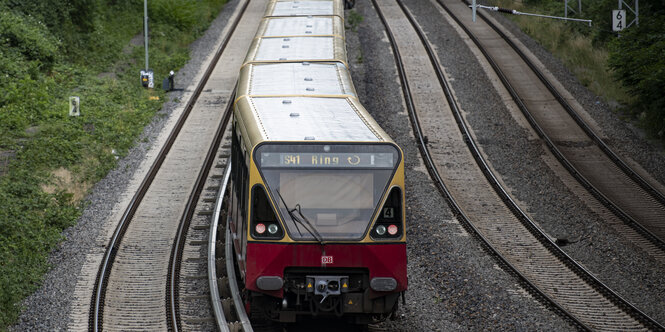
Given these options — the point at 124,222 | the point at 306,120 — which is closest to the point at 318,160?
the point at 306,120

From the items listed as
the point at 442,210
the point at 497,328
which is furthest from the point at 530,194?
the point at 497,328

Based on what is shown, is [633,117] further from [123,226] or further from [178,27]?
[178,27]

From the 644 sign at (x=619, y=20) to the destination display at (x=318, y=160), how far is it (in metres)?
20.8

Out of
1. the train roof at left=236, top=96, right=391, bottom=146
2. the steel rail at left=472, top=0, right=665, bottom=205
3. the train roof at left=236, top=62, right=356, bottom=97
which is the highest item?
the train roof at left=236, top=62, right=356, bottom=97

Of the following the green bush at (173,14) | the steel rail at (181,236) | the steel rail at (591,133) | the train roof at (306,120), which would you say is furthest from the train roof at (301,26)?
the green bush at (173,14)

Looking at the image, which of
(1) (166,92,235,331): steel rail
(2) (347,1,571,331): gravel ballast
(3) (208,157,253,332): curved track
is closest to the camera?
(3) (208,157,253,332): curved track

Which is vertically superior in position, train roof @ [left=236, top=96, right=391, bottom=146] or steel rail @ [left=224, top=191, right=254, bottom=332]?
train roof @ [left=236, top=96, right=391, bottom=146]

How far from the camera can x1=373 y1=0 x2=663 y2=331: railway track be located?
14.2 meters

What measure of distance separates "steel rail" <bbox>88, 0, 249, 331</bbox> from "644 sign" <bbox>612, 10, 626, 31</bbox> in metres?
15.7

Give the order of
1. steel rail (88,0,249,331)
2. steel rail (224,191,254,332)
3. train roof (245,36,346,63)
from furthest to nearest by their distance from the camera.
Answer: train roof (245,36,346,63), steel rail (88,0,249,331), steel rail (224,191,254,332)

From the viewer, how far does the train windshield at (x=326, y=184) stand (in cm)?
1135

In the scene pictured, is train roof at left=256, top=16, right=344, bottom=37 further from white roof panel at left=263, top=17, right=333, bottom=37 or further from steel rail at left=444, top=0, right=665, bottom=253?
steel rail at left=444, top=0, right=665, bottom=253

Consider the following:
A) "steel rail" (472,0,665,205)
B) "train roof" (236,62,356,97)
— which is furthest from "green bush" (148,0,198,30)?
"train roof" (236,62,356,97)

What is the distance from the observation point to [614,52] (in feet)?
87.5
